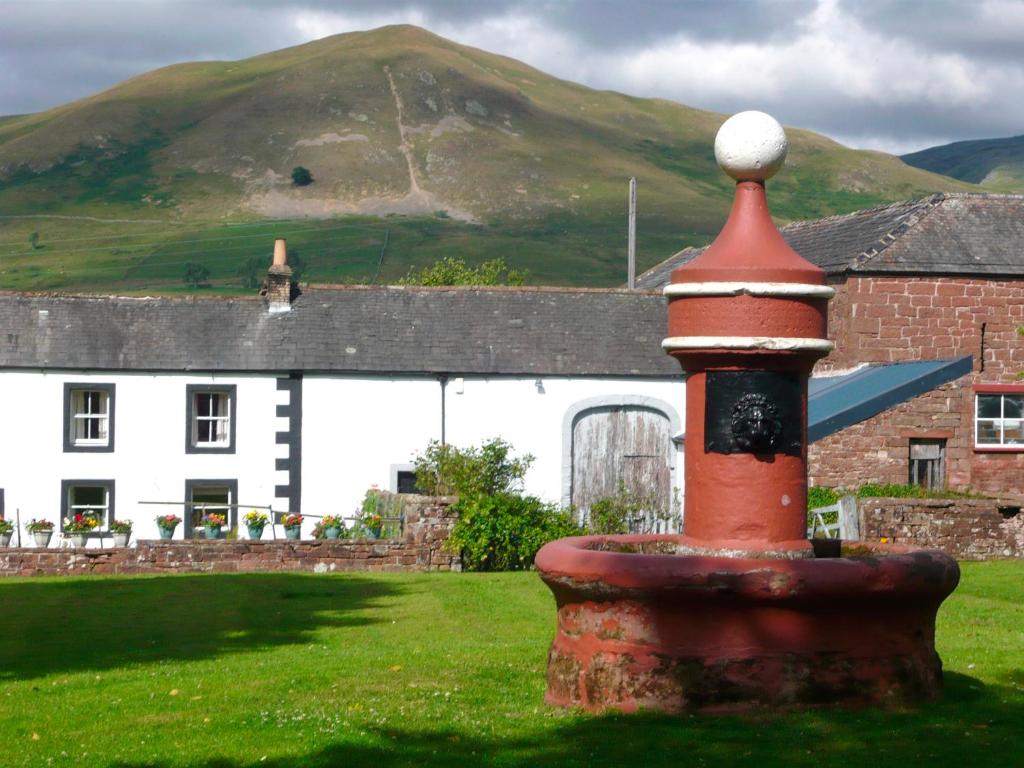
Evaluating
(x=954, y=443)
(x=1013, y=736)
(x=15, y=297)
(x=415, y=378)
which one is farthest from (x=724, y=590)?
(x=15, y=297)

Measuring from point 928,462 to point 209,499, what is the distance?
48.2 feet

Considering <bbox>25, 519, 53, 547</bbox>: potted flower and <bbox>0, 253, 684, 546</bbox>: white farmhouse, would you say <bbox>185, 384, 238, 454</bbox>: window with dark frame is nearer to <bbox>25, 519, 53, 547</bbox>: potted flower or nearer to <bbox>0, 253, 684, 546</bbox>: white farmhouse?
<bbox>0, 253, 684, 546</bbox>: white farmhouse

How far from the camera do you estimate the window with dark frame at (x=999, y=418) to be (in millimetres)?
28375

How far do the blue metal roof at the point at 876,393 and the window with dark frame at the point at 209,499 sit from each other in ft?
39.5

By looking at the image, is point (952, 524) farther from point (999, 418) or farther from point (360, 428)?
point (360, 428)

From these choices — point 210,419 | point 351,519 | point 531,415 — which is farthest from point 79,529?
point 531,415

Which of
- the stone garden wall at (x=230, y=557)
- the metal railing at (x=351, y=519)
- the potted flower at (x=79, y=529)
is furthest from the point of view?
the metal railing at (x=351, y=519)

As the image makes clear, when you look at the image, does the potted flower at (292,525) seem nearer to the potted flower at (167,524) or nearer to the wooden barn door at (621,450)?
the potted flower at (167,524)

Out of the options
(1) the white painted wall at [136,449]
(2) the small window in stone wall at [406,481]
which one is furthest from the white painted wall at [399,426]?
(1) the white painted wall at [136,449]

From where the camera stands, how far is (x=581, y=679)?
8867mm

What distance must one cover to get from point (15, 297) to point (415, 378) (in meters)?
8.81

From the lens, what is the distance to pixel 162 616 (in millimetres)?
17016

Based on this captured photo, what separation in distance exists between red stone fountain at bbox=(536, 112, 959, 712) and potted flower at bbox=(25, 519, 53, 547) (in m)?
17.7

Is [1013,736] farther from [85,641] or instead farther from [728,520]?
[85,641]
